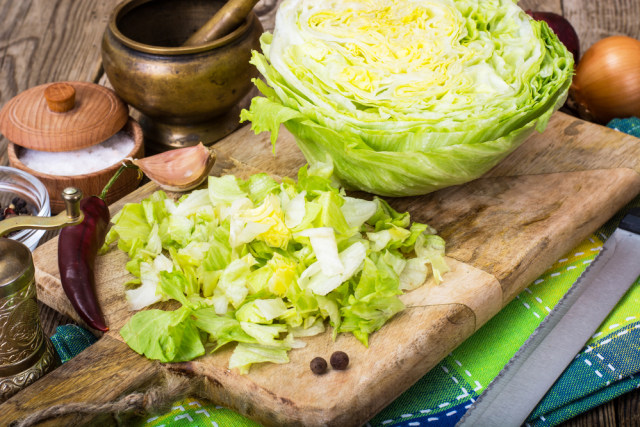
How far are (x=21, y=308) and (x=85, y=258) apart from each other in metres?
0.42

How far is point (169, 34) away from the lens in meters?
3.18

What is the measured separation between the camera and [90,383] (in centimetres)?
187

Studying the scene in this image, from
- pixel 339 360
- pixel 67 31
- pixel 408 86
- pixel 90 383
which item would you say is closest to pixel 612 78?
pixel 408 86

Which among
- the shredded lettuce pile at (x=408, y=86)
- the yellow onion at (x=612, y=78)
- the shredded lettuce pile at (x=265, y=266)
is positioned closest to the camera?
the shredded lettuce pile at (x=265, y=266)

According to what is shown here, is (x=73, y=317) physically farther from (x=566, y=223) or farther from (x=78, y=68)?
(x=78, y=68)

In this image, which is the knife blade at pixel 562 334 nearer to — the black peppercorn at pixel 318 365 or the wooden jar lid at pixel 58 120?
the black peppercorn at pixel 318 365

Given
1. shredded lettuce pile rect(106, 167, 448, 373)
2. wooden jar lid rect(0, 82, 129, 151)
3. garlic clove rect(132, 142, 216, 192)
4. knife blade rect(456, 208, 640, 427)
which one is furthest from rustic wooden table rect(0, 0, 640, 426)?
knife blade rect(456, 208, 640, 427)

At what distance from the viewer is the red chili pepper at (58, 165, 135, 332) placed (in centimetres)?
210

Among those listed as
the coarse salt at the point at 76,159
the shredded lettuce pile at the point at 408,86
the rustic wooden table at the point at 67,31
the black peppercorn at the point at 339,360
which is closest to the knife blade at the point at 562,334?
the black peppercorn at the point at 339,360

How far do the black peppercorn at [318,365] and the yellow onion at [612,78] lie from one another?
2.01 metres

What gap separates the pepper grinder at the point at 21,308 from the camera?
175 cm

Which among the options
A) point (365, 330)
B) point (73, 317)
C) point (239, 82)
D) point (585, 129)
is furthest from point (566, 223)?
point (73, 317)

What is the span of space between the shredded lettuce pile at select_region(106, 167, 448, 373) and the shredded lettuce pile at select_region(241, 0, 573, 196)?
0.16 m

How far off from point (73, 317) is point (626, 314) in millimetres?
1691
